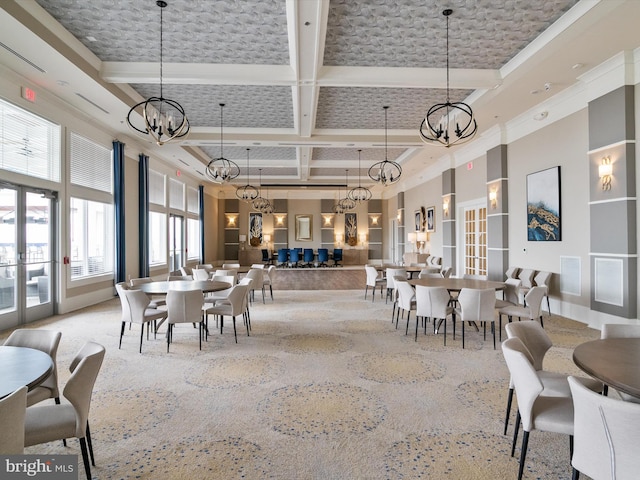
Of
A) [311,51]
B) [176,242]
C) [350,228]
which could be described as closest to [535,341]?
[311,51]

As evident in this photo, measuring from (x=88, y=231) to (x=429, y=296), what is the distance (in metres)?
7.70

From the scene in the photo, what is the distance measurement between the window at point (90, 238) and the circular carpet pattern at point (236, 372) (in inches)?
208

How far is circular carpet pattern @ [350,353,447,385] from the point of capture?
3881mm

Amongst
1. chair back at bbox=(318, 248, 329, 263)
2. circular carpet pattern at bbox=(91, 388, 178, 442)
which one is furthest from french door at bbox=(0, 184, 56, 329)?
chair back at bbox=(318, 248, 329, 263)

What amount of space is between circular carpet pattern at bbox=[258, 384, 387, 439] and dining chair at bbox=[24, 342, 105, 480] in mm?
1358

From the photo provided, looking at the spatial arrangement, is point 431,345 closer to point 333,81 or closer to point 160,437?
point 160,437

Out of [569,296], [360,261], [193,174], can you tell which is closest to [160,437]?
[569,296]

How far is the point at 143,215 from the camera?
34.1ft

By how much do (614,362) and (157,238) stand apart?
12.3 metres

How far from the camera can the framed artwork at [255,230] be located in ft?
66.0

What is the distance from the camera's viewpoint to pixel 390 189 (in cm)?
1964

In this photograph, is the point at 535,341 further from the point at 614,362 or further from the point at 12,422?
the point at 12,422

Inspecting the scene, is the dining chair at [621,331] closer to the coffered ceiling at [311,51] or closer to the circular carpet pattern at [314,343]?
the circular carpet pattern at [314,343]

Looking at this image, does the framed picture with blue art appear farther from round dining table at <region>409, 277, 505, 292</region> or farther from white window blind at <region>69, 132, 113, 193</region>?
white window blind at <region>69, 132, 113, 193</region>
